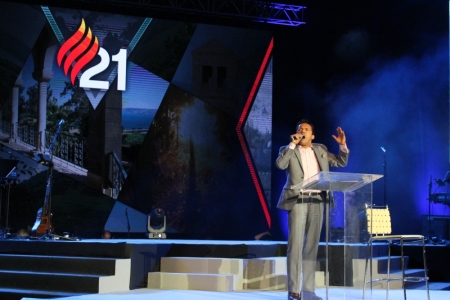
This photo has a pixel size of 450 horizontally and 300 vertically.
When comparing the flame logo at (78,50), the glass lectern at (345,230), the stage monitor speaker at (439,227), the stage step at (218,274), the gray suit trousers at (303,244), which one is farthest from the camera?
the flame logo at (78,50)

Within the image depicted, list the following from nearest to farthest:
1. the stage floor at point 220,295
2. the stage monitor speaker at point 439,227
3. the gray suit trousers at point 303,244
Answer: the gray suit trousers at point 303,244
the stage floor at point 220,295
the stage monitor speaker at point 439,227

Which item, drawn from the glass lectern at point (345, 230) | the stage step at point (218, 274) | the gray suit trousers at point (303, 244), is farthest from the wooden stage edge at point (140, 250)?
the glass lectern at point (345, 230)

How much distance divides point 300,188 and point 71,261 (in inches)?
101

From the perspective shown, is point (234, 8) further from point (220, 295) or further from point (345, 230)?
point (345, 230)

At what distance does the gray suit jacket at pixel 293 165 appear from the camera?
4.56 m

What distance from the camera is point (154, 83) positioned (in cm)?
1009

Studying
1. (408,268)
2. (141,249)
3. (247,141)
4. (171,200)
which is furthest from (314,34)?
(141,249)

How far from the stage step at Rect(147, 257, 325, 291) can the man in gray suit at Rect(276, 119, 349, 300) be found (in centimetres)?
132

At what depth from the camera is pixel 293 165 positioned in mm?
4637

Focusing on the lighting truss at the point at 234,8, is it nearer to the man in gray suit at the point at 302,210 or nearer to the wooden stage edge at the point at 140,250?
the wooden stage edge at the point at 140,250

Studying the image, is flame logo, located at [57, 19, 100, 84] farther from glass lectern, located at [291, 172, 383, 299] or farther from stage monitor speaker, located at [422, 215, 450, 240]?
glass lectern, located at [291, 172, 383, 299]

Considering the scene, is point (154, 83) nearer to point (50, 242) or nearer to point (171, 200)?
point (171, 200)

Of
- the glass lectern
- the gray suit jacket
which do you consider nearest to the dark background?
the gray suit jacket

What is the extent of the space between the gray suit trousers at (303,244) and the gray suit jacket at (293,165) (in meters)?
0.07
